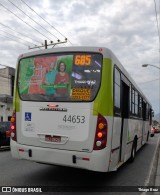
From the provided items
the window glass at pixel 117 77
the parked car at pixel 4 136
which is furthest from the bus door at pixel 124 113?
the parked car at pixel 4 136

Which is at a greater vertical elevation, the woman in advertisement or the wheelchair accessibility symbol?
the woman in advertisement

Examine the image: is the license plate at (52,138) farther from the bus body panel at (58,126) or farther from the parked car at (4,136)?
the parked car at (4,136)

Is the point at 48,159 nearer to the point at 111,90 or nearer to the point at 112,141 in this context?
the point at 112,141

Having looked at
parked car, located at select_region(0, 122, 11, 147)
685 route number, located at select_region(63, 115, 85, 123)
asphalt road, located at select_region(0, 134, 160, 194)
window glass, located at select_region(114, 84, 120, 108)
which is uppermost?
window glass, located at select_region(114, 84, 120, 108)

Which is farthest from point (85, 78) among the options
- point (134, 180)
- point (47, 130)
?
point (134, 180)

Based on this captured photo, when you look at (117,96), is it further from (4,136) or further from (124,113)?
(4,136)

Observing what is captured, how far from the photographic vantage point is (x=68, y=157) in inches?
283

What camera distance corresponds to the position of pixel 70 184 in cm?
806

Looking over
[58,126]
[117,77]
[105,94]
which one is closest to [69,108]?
[58,126]

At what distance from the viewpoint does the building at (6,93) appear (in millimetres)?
36000

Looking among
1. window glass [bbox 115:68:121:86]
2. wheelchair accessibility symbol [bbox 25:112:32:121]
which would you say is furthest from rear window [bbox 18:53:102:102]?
window glass [bbox 115:68:121:86]

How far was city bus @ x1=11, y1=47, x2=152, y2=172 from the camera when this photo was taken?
23.3 feet

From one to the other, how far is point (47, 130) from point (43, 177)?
5.91ft

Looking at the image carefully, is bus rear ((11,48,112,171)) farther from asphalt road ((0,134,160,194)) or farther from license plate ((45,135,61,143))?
asphalt road ((0,134,160,194))
